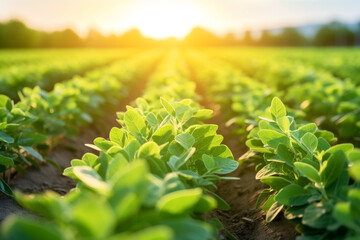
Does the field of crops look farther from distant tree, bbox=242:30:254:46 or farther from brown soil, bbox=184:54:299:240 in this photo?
distant tree, bbox=242:30:254:46

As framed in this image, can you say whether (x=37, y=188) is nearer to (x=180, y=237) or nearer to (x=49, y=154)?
(x=49, y=154)

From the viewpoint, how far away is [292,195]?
1.85 meters

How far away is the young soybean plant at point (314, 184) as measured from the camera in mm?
1384

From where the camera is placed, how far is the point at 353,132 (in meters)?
4.11

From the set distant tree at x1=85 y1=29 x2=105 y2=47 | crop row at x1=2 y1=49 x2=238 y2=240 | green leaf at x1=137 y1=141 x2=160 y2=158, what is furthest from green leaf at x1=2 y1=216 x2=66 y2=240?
distant tree at x1=85 y1=29 x2=105 y2=47

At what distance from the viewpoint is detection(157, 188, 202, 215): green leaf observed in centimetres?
115

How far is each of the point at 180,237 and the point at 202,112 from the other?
5.64ft

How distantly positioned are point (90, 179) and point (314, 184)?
126 centimetres

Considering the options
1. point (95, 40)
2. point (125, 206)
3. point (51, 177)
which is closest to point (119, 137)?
point (125, 206)

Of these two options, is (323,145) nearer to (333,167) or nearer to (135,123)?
(333,167)

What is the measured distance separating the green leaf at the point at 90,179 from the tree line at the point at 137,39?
60.4 meters

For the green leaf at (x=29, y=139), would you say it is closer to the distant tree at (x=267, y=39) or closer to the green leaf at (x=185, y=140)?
the green leaf at (x=185, y=140)

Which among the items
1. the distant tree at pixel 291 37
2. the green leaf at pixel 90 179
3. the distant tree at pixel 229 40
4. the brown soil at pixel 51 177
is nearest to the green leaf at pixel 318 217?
the green leaf at pixel 90 179

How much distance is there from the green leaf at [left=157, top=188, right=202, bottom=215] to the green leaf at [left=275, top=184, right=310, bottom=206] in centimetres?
82
